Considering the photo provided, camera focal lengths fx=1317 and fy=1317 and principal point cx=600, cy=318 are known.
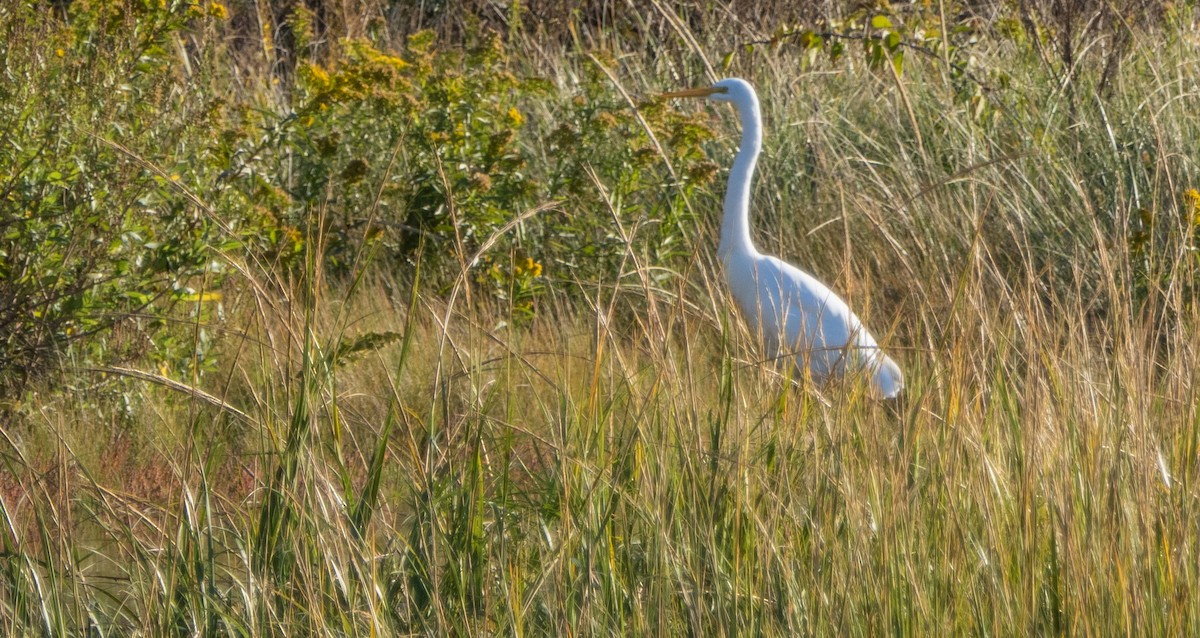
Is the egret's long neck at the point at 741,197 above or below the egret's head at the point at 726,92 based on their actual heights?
below

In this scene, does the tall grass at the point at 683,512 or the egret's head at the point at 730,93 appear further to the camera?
the egret's head at the point at 730,93

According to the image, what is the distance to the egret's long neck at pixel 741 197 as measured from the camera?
159 inches

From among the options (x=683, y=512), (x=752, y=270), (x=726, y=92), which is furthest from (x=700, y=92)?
(x=683, y=512)

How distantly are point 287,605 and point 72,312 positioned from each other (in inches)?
66.4

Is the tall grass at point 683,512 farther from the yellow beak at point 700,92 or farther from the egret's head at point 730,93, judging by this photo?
the yellow beak at point 700,92

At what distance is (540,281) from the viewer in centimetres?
446

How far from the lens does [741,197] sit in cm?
407

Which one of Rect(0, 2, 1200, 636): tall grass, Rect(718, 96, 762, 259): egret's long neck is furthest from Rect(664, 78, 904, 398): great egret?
Rect(0, 2, 1200, 636): tall grass

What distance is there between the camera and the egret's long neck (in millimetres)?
4051

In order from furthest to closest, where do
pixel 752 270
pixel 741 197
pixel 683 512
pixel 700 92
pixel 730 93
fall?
pixel 700 92 < pixel 730 93 < pixel 741 197 < pixel 752 270 < pixel 683 512

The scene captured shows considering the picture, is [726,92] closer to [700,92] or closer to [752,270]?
[700,92]

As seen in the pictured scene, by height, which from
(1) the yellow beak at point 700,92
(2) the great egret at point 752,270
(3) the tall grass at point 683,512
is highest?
(3) the tall grass at point 683,512

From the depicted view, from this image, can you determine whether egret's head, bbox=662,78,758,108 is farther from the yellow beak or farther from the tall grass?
the tall grass

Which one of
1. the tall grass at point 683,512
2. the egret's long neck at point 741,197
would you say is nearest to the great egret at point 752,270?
the egret's long neck at point 741,197
